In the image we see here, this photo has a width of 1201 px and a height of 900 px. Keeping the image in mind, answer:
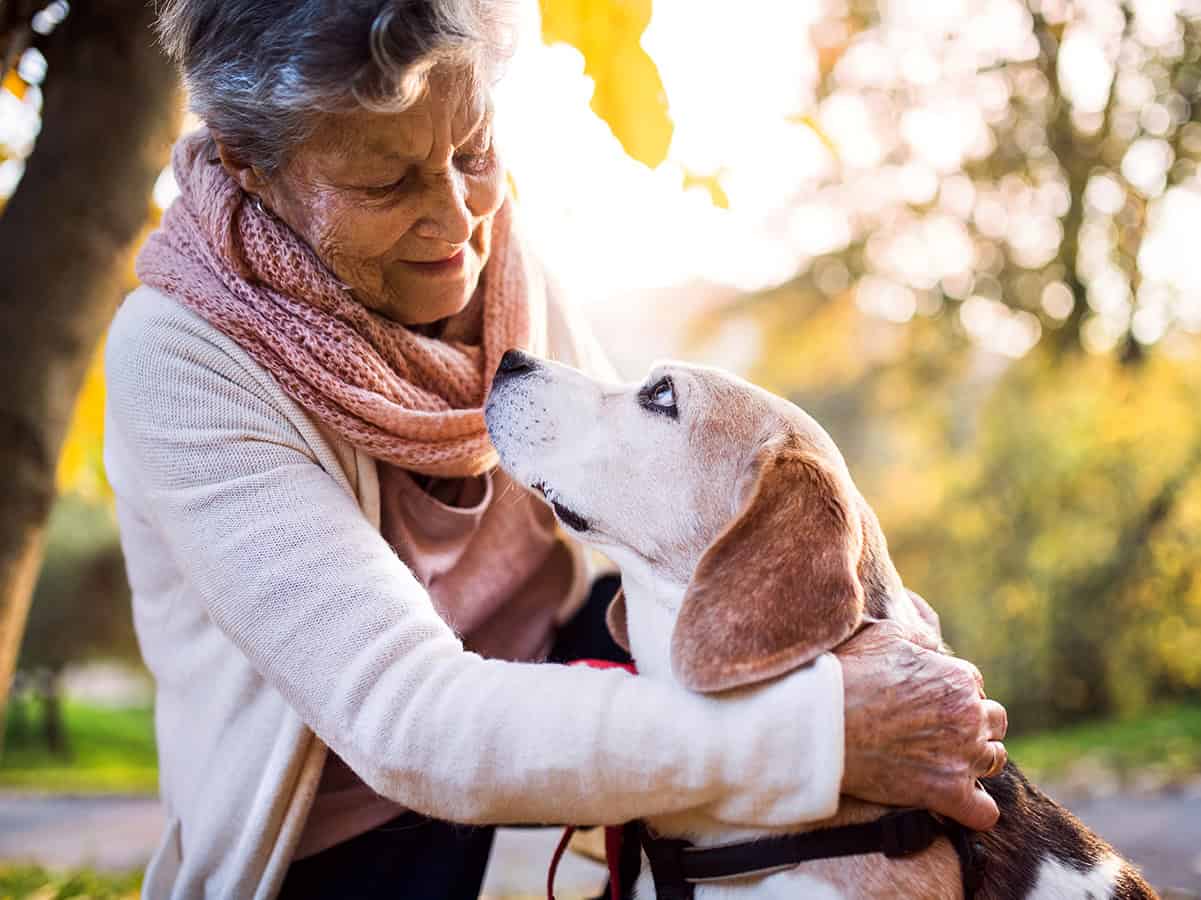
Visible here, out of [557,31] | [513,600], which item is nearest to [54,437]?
[513,600]

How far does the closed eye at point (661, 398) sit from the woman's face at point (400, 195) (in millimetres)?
399

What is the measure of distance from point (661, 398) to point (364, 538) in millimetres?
630

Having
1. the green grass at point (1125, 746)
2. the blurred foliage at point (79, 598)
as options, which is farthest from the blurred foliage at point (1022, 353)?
the blurred foliage at point (79, 598)

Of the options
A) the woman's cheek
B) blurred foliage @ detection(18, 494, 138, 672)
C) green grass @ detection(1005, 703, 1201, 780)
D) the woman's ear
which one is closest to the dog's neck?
the woman's cheek

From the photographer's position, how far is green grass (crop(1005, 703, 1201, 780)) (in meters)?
6.13

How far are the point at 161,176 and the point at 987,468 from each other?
7261 mm

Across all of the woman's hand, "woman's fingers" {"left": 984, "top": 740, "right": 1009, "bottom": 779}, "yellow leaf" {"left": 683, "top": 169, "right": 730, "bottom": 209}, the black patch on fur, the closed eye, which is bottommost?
the black patch on fur

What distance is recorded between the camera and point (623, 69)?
216 centimetres

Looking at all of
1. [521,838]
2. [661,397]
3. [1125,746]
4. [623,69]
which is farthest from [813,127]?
[1125,746]

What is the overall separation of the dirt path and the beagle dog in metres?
1.53

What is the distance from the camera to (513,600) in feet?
8.00

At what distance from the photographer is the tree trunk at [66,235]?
272 centimetres

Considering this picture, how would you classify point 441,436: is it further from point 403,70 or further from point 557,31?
point 557,31

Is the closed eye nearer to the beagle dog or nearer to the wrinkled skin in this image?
the beagle dog
